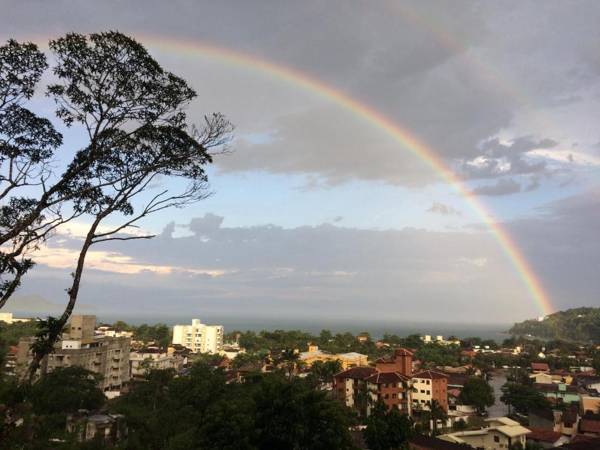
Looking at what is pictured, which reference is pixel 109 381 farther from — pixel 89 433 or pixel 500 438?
pixel 500 438

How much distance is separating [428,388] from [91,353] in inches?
1369

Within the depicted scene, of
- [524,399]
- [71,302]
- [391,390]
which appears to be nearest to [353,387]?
[391,390]

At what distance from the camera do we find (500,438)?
2788 centimetres

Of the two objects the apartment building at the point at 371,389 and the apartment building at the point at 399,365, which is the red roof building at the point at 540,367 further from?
the apartment building at the point at 371,389

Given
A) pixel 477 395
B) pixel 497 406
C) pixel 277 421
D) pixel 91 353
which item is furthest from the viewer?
pixel 497 406

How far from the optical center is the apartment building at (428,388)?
140 feet

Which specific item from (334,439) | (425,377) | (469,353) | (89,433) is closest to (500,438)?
(425,377)

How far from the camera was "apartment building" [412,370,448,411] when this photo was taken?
42.6m

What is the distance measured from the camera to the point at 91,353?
159 feet

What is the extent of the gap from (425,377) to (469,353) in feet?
160

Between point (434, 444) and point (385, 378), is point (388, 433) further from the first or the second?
point (385, 378)

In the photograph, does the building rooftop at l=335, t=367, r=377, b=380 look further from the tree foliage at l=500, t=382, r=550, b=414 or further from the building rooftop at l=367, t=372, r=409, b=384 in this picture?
the tree foliage at l=500, t=382, r=550, b=414

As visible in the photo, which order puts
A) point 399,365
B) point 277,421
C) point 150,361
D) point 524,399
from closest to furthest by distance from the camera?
point 277,421 → point 524,399 → point 399,365 → point 150,361

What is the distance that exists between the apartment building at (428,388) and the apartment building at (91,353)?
103 ft
